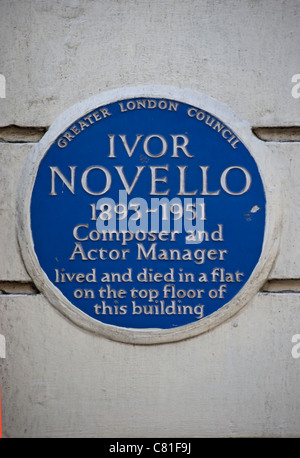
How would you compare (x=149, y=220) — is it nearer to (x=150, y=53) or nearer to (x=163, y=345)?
(x=163, y=345)

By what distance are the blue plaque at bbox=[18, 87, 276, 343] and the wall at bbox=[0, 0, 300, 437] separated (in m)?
0.12

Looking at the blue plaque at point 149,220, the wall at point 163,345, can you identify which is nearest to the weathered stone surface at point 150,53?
the wall at point 163,345

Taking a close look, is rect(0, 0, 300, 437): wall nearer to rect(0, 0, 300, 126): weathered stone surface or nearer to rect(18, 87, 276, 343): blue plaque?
rect(0, 0, 300, 126): weathered stone surface

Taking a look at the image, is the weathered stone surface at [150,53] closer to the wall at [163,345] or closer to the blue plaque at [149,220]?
the wall at [163,345]

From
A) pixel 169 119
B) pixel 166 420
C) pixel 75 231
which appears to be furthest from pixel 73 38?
pixel 166 420

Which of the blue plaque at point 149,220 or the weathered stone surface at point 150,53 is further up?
the weathered stone surface at point 150,53

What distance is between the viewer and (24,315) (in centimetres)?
407

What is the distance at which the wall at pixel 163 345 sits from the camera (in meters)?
4.04

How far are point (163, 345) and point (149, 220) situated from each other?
68 cm

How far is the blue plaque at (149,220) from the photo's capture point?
4.03 m

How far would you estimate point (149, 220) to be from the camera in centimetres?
404

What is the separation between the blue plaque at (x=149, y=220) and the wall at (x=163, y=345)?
4.6 inches

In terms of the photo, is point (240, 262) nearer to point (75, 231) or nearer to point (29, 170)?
point (75, 231)

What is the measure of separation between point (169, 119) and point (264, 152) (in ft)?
1.79
